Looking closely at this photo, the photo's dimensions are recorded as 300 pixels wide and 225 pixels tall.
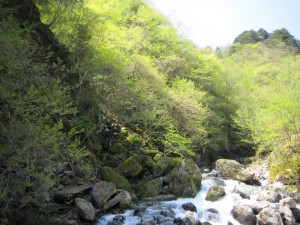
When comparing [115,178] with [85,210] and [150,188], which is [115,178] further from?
[85,210]

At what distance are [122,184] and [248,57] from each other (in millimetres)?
53230

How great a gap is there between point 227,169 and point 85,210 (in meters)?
11.8

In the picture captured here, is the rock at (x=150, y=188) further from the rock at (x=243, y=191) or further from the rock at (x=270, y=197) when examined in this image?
the rock at (x=270, y=197)

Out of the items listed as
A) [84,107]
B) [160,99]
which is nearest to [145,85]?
[160,99]

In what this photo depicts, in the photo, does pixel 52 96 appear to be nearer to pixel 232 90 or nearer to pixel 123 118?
pixel 123 118

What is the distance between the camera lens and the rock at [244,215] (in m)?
10.9

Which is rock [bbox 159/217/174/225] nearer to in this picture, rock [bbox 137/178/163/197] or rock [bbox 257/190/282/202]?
rock [bbox 137/178/163/197]

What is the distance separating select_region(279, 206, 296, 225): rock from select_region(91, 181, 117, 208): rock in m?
6.69

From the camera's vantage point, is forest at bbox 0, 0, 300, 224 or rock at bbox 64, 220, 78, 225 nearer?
forest at bbox 0, 0, 300, 224

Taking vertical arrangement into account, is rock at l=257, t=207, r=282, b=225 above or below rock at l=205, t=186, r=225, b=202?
above

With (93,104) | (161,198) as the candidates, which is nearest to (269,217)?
(161,198)

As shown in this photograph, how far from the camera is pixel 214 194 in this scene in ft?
45.1

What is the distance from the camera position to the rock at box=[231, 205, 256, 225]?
10898 mm

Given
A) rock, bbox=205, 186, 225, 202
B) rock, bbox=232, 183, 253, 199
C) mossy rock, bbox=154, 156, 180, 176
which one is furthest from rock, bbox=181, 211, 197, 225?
mossy rock, bbox=154, 156, 180, 176
